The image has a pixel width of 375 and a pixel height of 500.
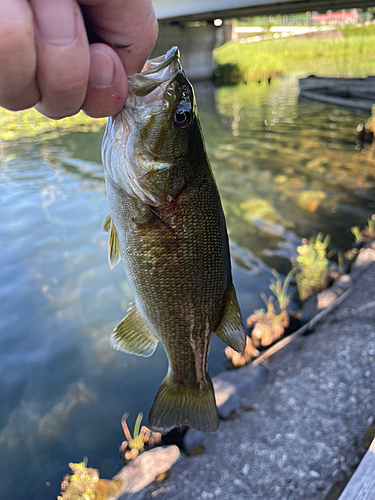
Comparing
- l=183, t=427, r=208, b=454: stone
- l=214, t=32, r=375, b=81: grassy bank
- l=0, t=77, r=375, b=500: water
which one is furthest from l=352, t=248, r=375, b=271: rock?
l=214, t=32, r=375, b=81: grassy bank

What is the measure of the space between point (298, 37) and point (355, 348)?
108 ft

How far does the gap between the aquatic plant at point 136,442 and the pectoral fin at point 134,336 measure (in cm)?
178

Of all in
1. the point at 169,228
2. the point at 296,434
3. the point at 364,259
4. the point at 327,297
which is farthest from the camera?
the point at 364,259

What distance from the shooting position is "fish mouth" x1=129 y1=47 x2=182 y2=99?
1287mm

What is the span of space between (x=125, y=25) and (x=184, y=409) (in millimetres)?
1616

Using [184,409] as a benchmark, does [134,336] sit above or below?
above

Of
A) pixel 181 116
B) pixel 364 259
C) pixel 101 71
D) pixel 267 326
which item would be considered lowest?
pixel 267 326

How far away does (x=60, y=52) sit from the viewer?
77cm

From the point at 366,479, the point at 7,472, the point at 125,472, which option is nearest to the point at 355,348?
the point at 366,479

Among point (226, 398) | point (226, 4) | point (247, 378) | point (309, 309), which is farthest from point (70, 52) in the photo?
point (226, 4)

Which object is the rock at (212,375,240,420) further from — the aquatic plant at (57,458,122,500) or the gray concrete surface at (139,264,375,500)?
the aquatic plant at (57,458,122,500)

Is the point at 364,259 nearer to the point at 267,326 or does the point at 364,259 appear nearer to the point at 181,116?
the point at 267,326

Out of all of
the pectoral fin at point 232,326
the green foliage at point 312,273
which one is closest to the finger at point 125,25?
the pectoral fin at point 232,326

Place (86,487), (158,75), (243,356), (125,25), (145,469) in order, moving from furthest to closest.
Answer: (243,356) < (145,469) < (86,487) < (158,75) < (125,25)
